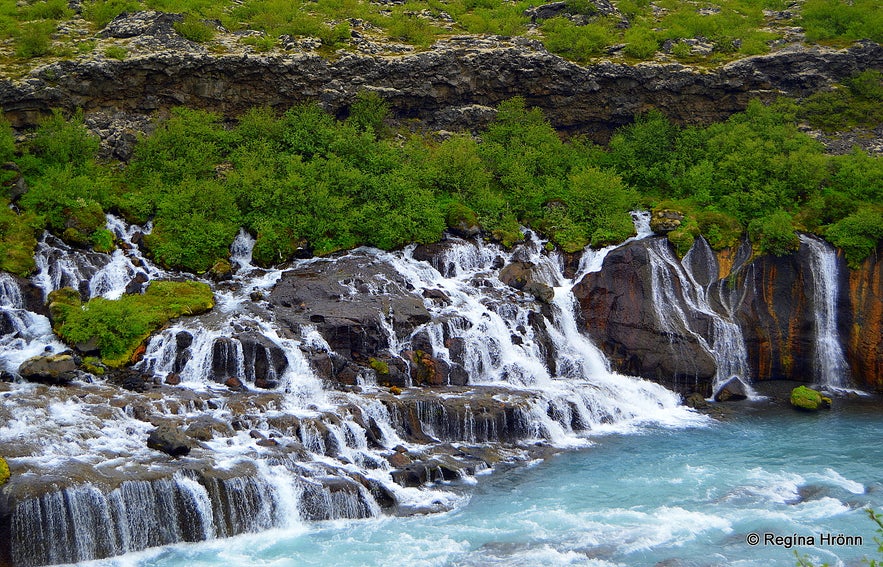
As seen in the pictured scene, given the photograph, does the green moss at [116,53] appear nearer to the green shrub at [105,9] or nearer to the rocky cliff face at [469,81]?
the rocky cliff face at [469,81]

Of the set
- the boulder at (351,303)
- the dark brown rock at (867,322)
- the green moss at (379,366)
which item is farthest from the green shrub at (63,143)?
the dark brown rock at (867,322)

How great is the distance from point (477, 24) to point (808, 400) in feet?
95.1

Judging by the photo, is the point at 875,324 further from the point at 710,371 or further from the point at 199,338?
the point at 199,338

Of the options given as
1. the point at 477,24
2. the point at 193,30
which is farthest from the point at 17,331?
the point at 477,24

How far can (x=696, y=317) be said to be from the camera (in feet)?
100

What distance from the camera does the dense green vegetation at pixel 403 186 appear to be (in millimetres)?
30781

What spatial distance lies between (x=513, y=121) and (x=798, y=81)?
15.4 m

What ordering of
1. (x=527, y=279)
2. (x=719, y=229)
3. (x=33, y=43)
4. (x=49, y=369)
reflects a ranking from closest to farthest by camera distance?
(x=49, y=369) → (x=527, y=279) → (x=719, y=229) → (x=33, y=43)

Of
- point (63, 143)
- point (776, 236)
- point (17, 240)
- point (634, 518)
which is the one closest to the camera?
point (634, 518)

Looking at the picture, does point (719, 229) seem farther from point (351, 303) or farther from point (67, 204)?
point (67, 204)

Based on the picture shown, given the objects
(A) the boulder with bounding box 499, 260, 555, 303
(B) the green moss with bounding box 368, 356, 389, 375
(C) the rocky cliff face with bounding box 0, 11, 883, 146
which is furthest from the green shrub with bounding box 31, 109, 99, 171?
(A) the boulder with bounding box 499, 260, 555, 303

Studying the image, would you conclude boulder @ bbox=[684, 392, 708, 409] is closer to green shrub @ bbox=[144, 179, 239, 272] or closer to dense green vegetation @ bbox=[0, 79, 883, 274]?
dense green vegetation @ bbox=[0, 79, 883, 274]

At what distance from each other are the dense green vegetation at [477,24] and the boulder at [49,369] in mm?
18840

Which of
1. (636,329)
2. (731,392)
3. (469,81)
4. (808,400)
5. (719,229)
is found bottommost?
(808,400)
